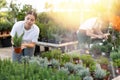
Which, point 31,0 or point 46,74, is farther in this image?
point 31,0

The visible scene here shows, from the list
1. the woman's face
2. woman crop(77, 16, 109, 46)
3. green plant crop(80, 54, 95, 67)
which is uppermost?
the woman's face

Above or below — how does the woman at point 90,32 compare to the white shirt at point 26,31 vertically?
below

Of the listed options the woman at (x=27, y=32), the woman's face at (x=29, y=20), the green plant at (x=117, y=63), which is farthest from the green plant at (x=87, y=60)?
the woman's face at (x=29, y=20)

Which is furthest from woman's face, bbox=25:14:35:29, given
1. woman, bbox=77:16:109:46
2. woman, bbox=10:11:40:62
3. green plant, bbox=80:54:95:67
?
woman, bbox=77:16:109:46

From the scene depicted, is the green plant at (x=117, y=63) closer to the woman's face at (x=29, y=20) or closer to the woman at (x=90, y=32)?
the woman at (x=90, y=32)

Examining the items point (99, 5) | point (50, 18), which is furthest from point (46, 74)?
point (50, 18)

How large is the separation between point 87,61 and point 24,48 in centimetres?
104

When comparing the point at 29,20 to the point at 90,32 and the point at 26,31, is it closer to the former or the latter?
the point at 26,31

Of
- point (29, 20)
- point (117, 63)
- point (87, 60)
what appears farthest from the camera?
point (117, 63)

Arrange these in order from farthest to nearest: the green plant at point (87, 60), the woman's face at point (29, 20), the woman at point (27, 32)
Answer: the green plant at point (87, 60)
the woman at point (27, 32)
the woman's face at point (29, 20)

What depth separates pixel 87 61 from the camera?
197 inches

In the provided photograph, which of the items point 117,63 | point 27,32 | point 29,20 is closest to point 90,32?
point 117,63

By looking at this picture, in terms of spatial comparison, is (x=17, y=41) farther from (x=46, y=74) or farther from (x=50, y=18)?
(x=50, y=18)

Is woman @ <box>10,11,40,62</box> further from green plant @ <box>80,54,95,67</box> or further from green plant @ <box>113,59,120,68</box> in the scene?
green plant @ <box>113,59,120,68</box>
